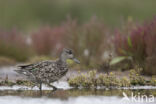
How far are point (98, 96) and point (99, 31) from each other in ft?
24.3

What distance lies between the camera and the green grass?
130 ft

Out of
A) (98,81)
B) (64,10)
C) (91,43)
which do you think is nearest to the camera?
(98,81)

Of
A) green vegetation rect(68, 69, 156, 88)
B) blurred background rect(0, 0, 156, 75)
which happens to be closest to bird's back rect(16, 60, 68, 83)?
green vegetation rect(68, 69, 156, 88)

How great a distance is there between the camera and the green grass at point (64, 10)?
3956cm

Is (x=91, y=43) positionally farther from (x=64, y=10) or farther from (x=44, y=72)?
(x=64, y=10)

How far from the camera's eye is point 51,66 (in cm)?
1227

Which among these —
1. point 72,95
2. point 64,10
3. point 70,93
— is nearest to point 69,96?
point 72,95

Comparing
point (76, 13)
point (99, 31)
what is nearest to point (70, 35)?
point (99, 31)

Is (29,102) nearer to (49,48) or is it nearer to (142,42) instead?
(142,42)

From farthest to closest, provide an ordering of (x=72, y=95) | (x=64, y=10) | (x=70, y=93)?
(x=64, y=10) → (x=70, y=93) → (x=72, y=95)

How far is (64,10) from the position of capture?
42.5 metres

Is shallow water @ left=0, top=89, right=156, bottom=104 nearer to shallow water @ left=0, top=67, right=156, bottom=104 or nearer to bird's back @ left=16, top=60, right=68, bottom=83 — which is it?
shallow water @ left=0, top=67, right=156, bottom=104

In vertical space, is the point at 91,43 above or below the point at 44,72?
above

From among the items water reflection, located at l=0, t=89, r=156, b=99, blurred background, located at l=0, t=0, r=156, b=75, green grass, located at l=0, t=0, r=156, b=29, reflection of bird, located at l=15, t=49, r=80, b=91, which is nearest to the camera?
water reflection, located at l=0, t=89, r=156, b=99
